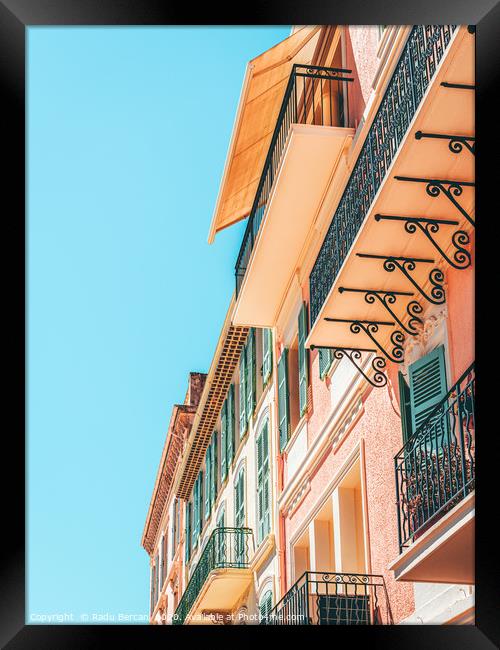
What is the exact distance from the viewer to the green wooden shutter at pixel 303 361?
13.2 meters

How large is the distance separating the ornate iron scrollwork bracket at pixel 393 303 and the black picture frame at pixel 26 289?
2252 mm

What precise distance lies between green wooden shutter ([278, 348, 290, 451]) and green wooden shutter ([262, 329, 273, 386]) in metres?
0.77

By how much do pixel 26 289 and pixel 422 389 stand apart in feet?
12.0

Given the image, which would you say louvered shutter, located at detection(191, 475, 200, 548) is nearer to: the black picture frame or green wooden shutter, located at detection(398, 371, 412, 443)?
green wooden shutter, located at detection(398, 371, 412, 443)

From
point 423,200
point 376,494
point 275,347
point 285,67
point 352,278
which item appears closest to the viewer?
point 423,200

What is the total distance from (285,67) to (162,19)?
6217 mm

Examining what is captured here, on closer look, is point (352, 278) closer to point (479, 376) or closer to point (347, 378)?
point (347, 378)

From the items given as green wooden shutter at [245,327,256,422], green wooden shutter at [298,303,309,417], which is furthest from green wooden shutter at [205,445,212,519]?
green wooden shutter at [298,303,309,417]

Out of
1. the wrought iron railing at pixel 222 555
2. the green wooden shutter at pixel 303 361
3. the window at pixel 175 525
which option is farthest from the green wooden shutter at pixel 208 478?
the green wooden shutter at pixel 303 361

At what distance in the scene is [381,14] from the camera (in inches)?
273

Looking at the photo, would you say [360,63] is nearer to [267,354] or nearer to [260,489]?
[267,354]

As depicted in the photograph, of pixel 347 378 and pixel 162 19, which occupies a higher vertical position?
pixel 162 19

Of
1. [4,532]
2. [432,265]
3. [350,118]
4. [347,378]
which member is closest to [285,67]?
[350,118]

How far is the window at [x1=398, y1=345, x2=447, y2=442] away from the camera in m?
8.95
